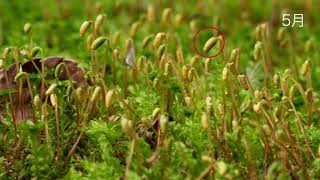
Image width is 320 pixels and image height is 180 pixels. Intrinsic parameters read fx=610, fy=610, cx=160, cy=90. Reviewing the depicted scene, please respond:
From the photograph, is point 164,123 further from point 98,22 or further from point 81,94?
point 98,22

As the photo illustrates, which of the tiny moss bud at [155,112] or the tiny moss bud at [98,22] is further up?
the tiny moss bud at [98,22]

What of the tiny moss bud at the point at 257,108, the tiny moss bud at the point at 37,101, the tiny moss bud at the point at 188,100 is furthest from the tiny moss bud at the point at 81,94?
the tiny moss bud at the point at 257,108

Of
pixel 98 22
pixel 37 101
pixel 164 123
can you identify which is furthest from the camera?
pixel 98 22

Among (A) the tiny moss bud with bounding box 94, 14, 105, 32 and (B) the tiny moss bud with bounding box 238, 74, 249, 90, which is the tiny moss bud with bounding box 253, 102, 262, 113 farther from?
(A) the tiny moss bud with bounding box 94, 14, 105, 32

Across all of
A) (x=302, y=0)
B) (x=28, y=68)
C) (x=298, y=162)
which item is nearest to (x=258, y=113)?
(x=298, y=162)

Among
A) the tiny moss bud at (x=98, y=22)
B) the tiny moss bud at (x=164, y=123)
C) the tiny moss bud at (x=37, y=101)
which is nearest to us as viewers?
the tiny moss bud at (x=164, y=123)

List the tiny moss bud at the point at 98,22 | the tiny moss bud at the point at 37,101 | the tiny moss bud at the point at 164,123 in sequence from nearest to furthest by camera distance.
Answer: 1. the tiny moss bud at the point at 164,123
2. the tiny moss bud at the point at 37,101
3. the tiny moss bud at the point at 98,22

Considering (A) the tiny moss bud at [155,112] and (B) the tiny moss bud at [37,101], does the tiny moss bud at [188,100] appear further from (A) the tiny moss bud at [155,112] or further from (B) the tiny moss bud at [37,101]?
(B) the tiny moss bud at [37,101]

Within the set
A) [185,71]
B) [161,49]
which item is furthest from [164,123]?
[161,49]

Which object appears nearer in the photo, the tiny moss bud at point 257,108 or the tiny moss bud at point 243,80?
the tiny moss bud at point 257,108

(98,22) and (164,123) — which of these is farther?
(98,22)

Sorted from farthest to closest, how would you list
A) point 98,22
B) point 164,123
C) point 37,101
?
point 98,22 → point 37,101 → point 164,123

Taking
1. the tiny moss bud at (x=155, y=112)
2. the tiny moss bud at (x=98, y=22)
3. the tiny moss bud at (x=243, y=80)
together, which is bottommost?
the tiny moss bud at (x=155, y=112)
